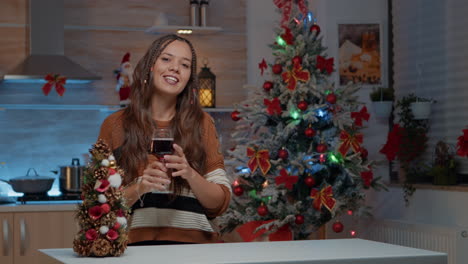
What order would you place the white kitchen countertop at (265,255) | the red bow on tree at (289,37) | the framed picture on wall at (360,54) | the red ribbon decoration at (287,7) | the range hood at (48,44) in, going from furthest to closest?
the framed picture on wall at (360,54), the range hood at (48,44), the red ribbon decoration at (287,7), the red bow on tree at (289,37), the white kitchen countertop at (265,255)

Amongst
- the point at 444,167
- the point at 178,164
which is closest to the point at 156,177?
the point at 178,164

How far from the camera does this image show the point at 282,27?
464 centimetres

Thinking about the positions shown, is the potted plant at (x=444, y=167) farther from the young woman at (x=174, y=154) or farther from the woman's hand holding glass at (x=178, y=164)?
the woman's hand holding glass at (x=178, y=164)

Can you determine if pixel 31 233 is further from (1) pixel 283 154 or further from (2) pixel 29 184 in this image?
(1) pixel 283 154

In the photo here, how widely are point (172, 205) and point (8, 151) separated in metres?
3.04

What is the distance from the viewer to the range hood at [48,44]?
187 inches

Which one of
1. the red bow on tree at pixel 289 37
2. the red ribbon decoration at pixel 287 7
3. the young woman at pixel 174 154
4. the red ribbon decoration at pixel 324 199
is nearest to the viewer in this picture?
the young woman at pixel 174 154

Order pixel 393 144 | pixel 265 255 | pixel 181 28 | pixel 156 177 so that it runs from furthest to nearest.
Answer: pixel 181 28
pixel 393 144
pixel 156 177
pixel 265 255

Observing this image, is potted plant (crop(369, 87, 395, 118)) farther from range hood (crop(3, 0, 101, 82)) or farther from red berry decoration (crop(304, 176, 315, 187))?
range hood (crop(3, 0, 101, 82))

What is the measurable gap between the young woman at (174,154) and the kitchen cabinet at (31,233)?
236cm

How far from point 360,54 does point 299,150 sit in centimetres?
99

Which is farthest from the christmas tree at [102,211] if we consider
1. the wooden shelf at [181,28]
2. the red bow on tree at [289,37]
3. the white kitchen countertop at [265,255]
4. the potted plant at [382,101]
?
the potted plant at [382,101]

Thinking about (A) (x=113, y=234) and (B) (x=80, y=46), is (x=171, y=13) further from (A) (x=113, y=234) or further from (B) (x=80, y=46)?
(A) (x=113, y=234)

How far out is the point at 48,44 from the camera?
15.8 feet
